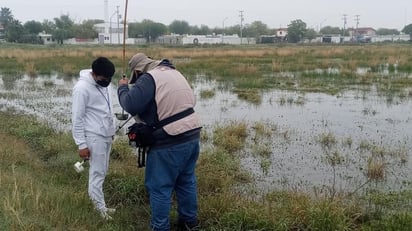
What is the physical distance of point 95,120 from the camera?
15.1ft

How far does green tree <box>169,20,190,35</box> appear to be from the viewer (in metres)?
131

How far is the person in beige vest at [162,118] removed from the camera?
401cm

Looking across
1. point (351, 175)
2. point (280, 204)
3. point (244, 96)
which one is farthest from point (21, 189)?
point (244, 96)

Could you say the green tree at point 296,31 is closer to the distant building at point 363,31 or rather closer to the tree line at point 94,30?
the tree line at point 94,30

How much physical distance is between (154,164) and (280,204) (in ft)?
5.44

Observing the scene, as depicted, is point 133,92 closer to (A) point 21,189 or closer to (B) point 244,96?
(A) point 21,189

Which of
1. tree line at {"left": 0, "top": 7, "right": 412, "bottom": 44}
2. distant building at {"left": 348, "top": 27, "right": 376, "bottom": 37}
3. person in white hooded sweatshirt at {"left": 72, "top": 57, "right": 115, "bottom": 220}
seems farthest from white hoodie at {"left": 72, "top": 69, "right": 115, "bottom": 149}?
distant building at {"left": 348, "top": 27, "right": 376, "bottom": 37}

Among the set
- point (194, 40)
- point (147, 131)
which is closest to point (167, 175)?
point (147, 131)

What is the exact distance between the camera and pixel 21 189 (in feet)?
16.1

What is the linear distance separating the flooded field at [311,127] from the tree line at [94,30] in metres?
67.1

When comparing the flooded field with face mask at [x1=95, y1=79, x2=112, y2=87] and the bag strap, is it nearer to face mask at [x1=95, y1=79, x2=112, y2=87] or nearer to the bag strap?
the bag strap

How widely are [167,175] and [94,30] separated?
108969mm

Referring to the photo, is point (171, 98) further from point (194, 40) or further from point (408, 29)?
point (408, 29)

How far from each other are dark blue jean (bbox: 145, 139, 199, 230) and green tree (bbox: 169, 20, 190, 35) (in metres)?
127
